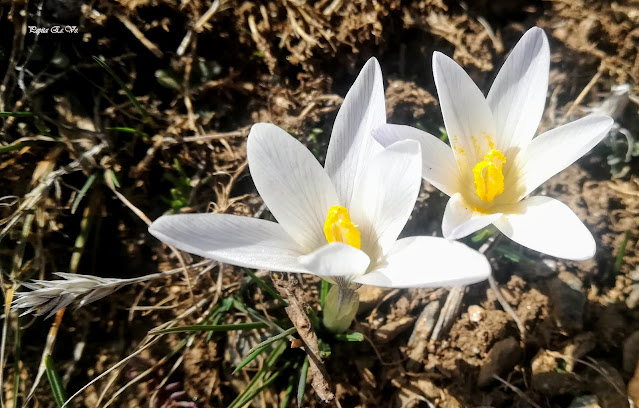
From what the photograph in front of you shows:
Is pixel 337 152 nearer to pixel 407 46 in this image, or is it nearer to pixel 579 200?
pixel 407 46

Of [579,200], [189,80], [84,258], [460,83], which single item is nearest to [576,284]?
[579,200]

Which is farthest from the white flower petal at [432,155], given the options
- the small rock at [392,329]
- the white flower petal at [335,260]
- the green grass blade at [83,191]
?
the green grass blade at [83,191]

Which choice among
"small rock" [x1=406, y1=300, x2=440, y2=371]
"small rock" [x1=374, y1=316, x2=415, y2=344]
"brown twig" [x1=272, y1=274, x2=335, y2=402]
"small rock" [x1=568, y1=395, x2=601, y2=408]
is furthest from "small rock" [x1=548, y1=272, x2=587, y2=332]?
"brown twig" [x1=272, y1=274, x2=335, y2=402]

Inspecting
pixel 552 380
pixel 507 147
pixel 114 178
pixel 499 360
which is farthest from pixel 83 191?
pixel 552 380

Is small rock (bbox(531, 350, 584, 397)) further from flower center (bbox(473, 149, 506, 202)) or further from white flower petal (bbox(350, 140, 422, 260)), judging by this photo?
white flower petal (bbox(350, 140, 422, 260))

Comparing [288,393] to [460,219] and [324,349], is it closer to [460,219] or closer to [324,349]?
[324,349]

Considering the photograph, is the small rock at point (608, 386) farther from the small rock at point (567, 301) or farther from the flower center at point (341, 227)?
the flower center at point (341, 227)

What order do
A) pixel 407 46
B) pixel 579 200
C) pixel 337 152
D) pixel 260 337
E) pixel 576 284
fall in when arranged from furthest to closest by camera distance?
pixel 407 46, pixel 579 200, pixel 576 284, pixel 260 337, pixel 337 152
